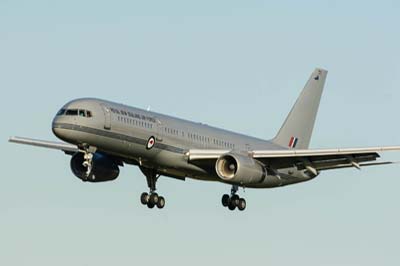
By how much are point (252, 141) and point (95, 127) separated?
13.0 m

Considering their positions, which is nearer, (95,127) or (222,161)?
(95,127)

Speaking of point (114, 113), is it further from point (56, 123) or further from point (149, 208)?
point (149, 208)

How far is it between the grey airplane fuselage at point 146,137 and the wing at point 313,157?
29.3 inches

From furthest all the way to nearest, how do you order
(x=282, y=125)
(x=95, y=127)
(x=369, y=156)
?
(x=282, y=125), (x=369, y=156), (x=95, y=127)

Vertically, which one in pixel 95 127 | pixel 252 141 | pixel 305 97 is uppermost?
pixel 305 97

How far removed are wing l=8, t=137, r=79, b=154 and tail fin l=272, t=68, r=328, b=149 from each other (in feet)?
41.3

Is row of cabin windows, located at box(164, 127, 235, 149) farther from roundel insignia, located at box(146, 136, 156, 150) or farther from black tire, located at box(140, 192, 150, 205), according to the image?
black tire, located at box(140, 192, 150, 205)

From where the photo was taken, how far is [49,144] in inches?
2931

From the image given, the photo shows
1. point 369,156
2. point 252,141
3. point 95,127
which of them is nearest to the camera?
point 95,127

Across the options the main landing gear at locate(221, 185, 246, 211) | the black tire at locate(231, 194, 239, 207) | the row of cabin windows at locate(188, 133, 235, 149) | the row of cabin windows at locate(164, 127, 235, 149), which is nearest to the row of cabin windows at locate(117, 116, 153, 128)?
the row of cabin windows at locate(164, 127, 235, 149)

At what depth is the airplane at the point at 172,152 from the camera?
64.3 m

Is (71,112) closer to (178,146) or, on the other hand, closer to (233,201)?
(178,146)

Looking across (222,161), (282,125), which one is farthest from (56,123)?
(282,125)

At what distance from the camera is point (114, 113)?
6488 centimetres
